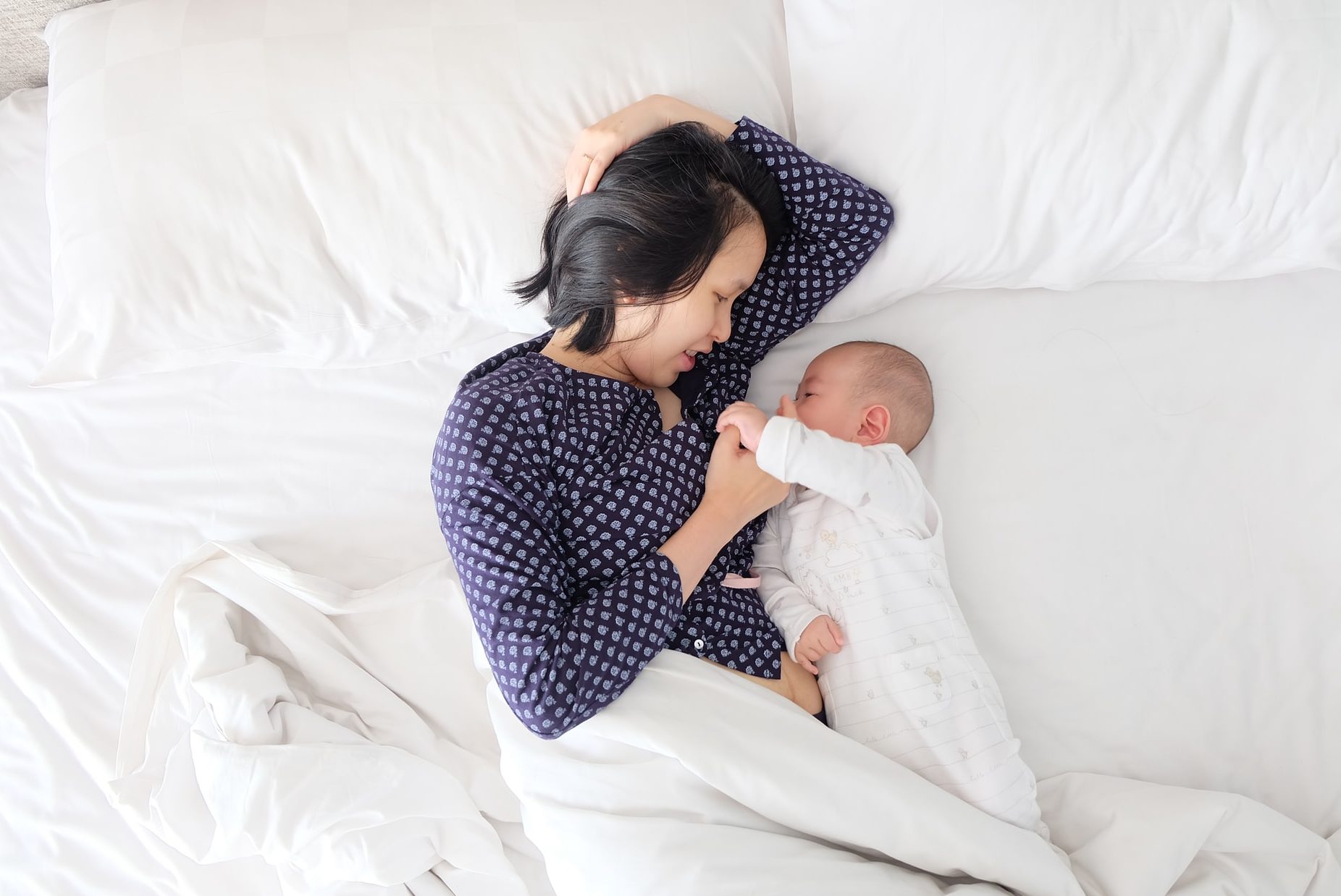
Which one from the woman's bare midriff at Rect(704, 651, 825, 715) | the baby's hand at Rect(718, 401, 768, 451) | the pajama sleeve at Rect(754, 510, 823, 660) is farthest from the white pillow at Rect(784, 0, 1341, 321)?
the woman's bare midriff at Rect(704, 651, 825, 715)

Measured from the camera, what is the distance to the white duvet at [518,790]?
1140mm

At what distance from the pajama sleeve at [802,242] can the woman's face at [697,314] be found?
11cm

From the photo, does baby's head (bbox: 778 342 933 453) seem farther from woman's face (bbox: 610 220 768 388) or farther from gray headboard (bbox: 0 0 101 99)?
gray headboard (bbox: 0 0 101 99)

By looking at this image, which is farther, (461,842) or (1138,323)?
(1138,323)

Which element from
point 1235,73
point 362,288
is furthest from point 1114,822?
point 362,288

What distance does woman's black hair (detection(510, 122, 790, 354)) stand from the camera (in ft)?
3.92

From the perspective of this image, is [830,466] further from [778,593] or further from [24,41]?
[24,41]

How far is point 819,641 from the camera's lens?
4.20 ft

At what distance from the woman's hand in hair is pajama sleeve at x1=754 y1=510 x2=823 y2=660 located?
23.4 inches

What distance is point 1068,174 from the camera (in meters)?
1.34

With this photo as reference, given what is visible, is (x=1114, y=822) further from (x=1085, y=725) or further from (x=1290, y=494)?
(x=1290, y=494)

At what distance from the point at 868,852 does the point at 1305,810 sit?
0.65 metres

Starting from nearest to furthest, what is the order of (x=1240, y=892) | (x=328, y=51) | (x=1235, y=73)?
(x=1240, y=892) → (x=1235, y=73) → (x=328, y=51)

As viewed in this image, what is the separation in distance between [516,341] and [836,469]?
0.62m
